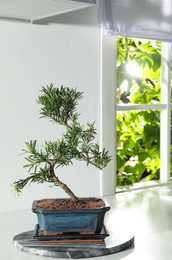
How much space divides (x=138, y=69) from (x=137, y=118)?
1.04ft

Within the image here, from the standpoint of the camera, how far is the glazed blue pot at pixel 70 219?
1.38m

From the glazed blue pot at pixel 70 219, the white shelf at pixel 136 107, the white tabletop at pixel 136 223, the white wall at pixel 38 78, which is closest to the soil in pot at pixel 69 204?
the glazed blue pot at pixel 70 219

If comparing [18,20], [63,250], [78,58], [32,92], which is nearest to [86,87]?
[78,58]

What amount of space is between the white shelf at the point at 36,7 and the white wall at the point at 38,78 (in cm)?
10

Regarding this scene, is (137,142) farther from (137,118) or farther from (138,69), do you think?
(138,69)

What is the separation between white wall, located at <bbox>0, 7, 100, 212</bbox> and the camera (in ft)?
6.40

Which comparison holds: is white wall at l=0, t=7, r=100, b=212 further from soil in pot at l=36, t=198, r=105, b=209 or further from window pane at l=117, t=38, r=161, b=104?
window pane at l=117, t=38, r=161, b=104

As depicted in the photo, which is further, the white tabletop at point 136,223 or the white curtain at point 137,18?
the white curtain at point 137,18

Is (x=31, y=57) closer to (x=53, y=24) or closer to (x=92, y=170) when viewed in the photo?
(x=53, y=24)

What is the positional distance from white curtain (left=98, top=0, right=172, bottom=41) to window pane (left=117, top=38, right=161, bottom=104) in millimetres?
454

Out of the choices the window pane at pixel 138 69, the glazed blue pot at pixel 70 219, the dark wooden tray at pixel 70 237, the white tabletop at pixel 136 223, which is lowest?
the white tabletop at pixel 136 223

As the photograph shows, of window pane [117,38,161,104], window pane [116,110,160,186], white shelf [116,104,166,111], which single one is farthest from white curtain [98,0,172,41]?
window pane [116,110,160,186]

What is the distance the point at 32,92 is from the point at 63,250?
2.73ft

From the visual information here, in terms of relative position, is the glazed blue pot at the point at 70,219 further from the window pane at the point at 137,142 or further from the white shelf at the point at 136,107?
the window pane at the point at 137,142
